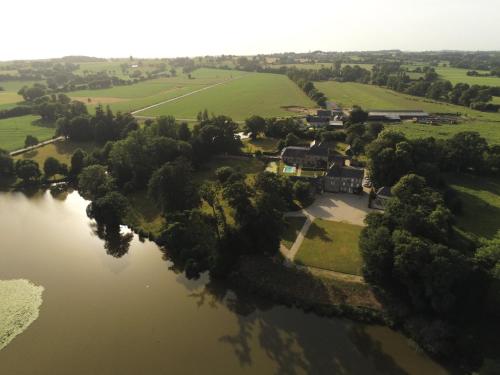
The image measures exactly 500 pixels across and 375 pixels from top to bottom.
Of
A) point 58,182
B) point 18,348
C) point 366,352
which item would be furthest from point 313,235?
point 58,182

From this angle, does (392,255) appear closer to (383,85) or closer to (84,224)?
(84,224)

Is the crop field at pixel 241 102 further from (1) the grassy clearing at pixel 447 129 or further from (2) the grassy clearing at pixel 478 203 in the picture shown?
(2) the grassy clearing at pixel 478 203

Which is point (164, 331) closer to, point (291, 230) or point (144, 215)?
point (291, 230)

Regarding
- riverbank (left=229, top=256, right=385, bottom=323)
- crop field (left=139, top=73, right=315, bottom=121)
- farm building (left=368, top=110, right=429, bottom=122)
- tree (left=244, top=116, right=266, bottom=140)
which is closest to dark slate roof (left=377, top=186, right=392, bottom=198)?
riverbank (left=229, top=256, right=385, bottom=323)

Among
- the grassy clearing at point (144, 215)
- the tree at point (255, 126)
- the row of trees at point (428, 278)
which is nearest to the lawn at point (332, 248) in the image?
the row of trees at point (428, 278)

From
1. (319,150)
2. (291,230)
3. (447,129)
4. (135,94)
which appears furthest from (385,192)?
(135,94)

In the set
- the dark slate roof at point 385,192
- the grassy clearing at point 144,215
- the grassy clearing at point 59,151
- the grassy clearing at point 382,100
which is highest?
the dark slate roof at point 385,192
